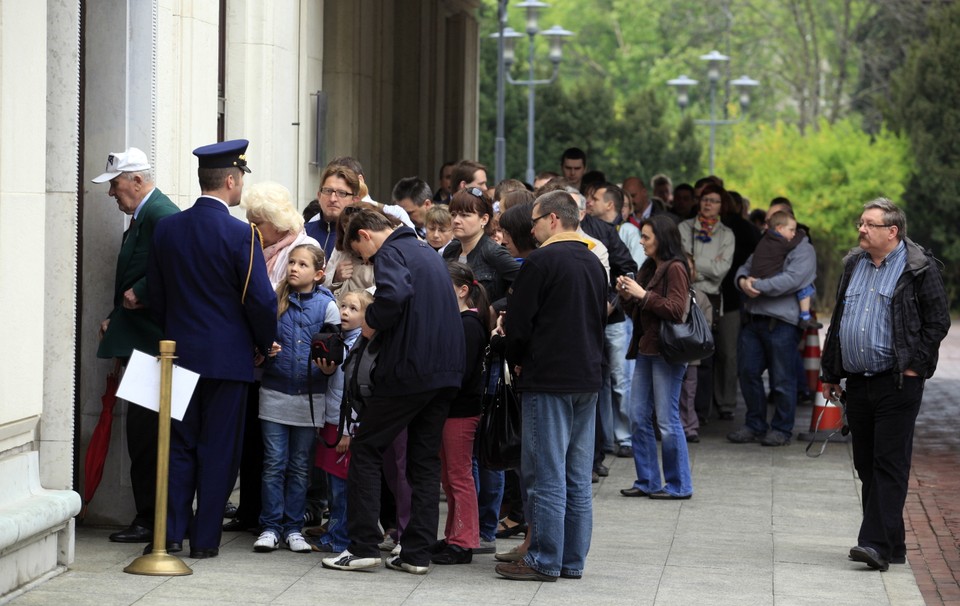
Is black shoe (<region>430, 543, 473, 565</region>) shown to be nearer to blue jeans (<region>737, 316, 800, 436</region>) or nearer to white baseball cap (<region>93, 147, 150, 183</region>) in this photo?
white baseball cap (<region>93, 147, 150, 183</region>)

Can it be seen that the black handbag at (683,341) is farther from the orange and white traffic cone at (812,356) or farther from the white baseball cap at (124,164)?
the orange and white traffic cone at (812,356)

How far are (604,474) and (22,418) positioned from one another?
204 inches

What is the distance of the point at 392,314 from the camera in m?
7.48

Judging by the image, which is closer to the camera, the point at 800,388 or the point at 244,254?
the point at 244,254

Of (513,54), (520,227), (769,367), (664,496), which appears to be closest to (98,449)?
(520,227)

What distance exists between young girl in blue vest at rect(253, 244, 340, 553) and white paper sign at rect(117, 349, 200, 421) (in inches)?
26.8

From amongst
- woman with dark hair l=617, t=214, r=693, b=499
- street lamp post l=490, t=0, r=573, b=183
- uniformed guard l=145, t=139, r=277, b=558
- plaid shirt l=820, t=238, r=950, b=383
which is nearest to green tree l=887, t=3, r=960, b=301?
street lamp post l=490, t=0, r=573, b=183

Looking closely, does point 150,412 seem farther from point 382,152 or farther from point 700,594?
point 382,152

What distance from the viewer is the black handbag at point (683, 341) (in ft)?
33.6

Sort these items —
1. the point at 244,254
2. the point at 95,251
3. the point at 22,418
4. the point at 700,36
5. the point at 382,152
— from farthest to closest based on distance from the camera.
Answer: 1. the point at 700,36
2. the point at 382,152
3. the point at 95,251
4. the point at 244,254
5. the point at 22,418

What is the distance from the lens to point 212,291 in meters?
7.92

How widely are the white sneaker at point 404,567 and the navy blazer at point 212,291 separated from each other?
1.17 m

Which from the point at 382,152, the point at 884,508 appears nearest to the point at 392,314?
the point at 884,508

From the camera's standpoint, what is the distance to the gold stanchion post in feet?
24.7
